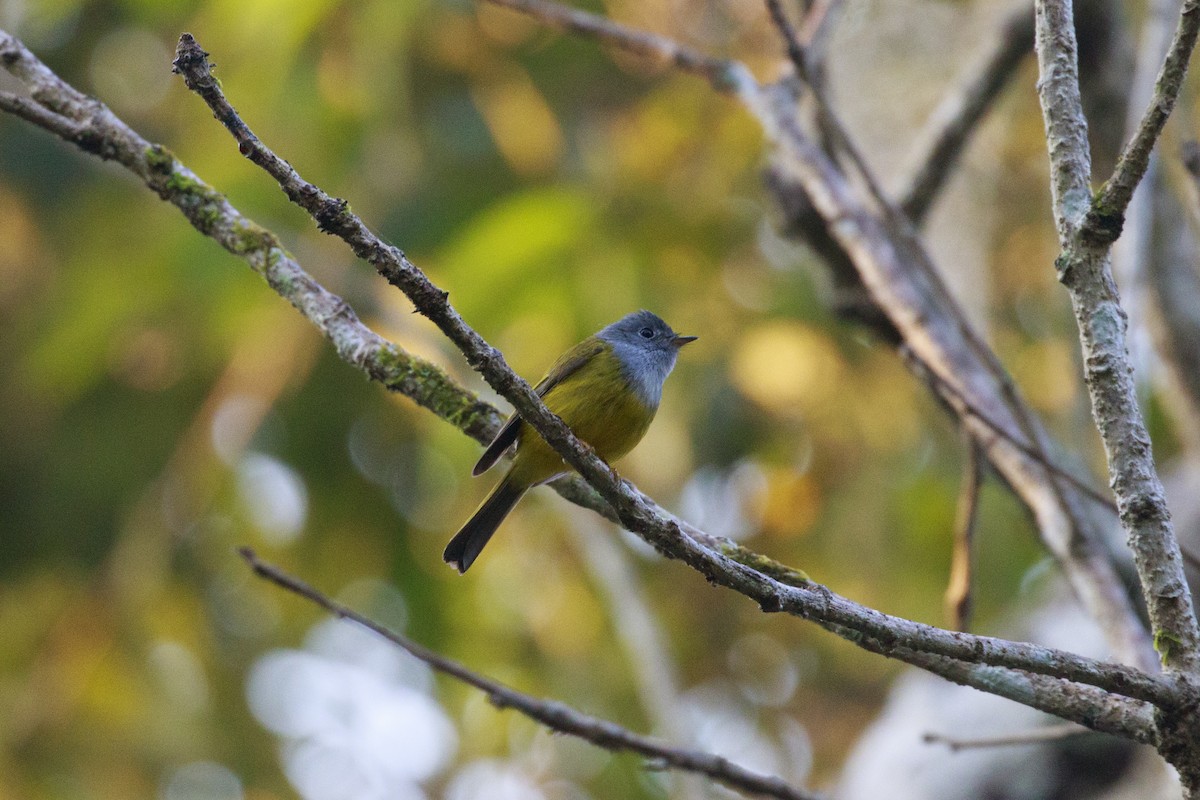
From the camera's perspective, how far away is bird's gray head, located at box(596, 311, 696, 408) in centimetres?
399

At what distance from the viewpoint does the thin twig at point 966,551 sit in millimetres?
3193

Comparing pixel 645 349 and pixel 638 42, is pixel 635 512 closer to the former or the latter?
pixel 645 349

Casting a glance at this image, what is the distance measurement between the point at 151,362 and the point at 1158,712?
7.55m

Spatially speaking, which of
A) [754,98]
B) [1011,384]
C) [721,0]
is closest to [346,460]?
[721,0]

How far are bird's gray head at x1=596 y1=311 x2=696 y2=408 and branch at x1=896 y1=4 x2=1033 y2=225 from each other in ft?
3.32

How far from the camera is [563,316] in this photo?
22.1 ft

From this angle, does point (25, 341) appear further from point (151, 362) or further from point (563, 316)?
point (563, 316)

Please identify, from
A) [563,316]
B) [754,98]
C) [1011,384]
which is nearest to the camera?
[1011,384]

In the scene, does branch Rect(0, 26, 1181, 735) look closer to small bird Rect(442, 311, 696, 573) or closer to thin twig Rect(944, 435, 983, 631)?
small bird Rect(442, 311, 696, 573)

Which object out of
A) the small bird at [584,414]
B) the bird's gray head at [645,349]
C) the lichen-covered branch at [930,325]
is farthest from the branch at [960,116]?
the small bird at [584,414]

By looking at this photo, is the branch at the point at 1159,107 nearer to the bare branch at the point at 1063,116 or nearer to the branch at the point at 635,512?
the bare branch at the point at 1063,116

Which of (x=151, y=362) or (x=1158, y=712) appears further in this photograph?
(x=151, y=362)

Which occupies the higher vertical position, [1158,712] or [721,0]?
[721,0]

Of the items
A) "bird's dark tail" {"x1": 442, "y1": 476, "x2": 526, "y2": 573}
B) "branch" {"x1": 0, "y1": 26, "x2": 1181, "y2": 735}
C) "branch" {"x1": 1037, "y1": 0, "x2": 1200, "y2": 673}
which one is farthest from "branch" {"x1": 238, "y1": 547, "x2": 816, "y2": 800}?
"bird's dark tail" {"x1": 442, "y1": 476, "x2": 526, "y2": 573}
